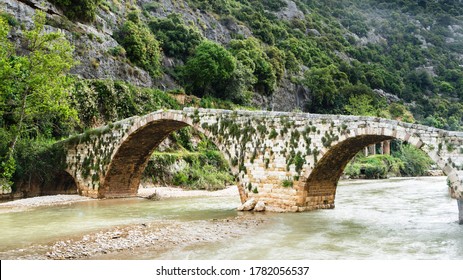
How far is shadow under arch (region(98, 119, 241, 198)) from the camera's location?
80.1 ft

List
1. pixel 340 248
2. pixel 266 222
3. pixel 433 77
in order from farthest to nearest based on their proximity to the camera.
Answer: pixel 433 77, pixel 266 222, pixel 340 248

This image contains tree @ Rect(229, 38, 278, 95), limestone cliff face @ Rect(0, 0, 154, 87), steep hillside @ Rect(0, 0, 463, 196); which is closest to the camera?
steep hillside @ Rect(0, 0, 463, 196)

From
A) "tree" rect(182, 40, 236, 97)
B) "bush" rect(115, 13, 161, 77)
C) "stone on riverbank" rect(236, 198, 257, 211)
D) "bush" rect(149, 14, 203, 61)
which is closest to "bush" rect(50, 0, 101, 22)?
"bush" rect(115, 13, 161, 77)

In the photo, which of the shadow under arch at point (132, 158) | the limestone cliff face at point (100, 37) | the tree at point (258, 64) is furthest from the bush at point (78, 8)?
the tree at point (258, 64)

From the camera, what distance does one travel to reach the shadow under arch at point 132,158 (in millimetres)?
24406

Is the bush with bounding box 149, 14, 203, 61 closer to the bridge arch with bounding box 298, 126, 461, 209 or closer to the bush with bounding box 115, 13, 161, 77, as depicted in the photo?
the bush with bounding box 115, 13, 161, 77

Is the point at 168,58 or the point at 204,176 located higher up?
the point at 168,58

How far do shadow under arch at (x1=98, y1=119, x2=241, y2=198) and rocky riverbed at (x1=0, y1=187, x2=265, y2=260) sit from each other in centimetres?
803

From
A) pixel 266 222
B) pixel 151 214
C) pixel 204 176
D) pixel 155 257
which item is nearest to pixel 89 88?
pixel 204 176

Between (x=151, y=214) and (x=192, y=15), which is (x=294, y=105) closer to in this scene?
(x=192, y=15)

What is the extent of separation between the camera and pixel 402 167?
2206 inches

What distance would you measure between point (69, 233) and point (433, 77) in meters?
92.8

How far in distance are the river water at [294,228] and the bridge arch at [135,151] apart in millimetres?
1961

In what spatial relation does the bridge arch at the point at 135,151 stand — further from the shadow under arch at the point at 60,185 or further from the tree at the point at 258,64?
the tree at the point at 258,64
